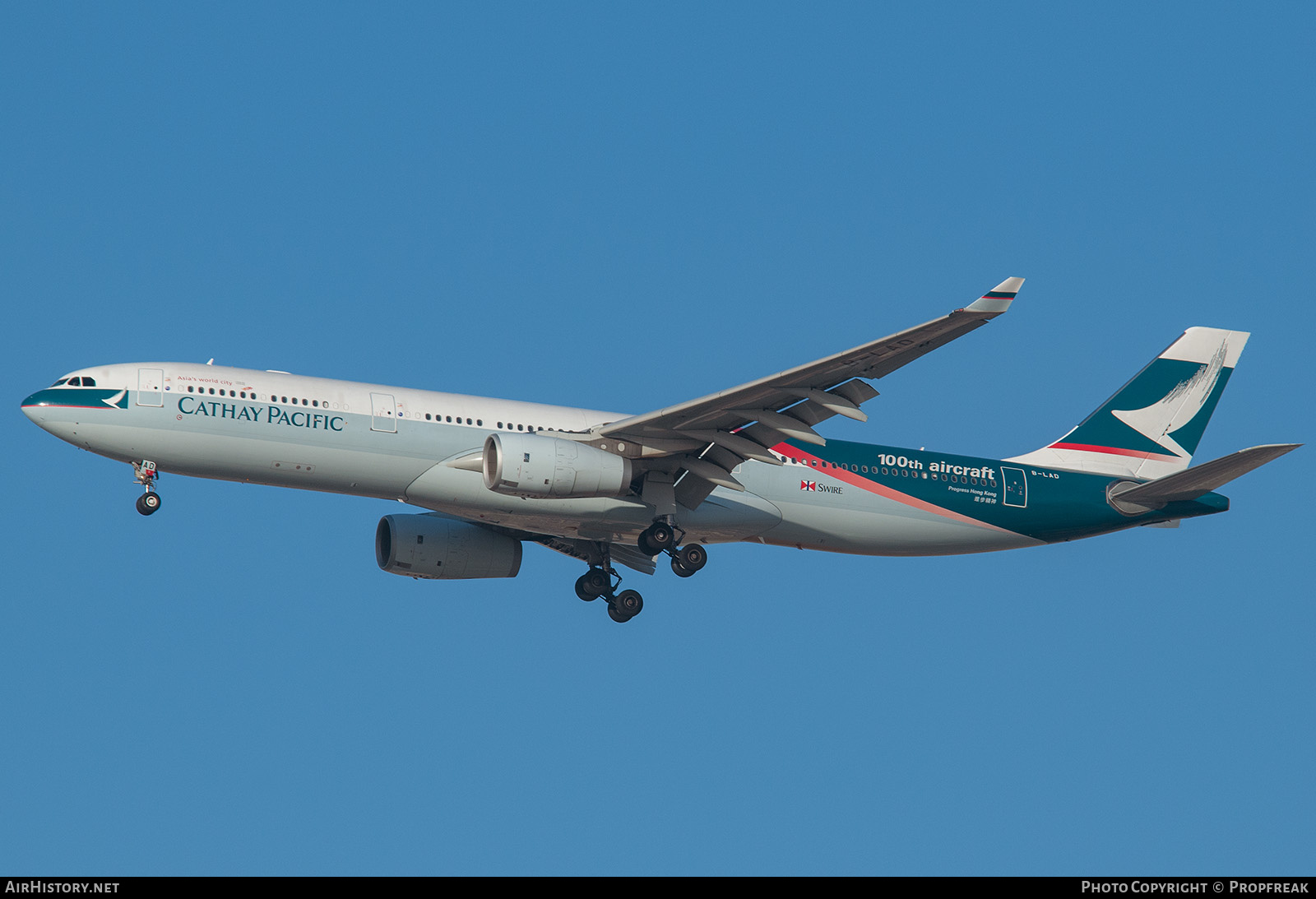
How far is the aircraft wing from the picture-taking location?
3056cm

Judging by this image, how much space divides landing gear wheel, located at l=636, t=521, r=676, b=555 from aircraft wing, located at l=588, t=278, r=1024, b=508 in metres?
0.94

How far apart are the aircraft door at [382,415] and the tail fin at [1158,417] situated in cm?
1734

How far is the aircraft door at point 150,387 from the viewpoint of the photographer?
3456cm

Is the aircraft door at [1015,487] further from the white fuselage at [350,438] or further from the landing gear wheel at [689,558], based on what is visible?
the landing gear wheel at [689,558]

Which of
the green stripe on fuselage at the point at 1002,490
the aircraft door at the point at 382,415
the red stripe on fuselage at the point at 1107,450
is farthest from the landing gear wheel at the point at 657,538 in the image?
the red stripe on fuselage at the point at 1107,450

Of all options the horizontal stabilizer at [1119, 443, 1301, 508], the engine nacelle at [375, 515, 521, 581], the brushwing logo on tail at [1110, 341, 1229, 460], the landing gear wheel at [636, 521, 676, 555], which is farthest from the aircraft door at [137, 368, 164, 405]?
the brushwing logo on tail at [1110, 341, 1229, 460]

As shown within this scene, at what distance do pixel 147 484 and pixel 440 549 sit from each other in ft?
28.1

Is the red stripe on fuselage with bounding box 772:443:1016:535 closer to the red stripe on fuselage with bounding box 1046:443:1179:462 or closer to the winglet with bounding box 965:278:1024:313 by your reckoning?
the red stripe on fuselage with bounding box 1046:443:1179:462

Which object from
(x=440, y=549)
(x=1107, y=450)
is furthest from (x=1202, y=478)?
(x=440, y=549)

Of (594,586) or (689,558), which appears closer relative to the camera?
(689,558)

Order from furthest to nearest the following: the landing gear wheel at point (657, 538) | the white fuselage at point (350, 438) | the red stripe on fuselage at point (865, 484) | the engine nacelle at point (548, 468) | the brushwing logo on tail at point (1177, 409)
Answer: the brushwing logo on tail at point (1177, 409) → the red stripe on fuselage at point (865, 484) → the landing gear wheel at point (657, 538) → the white fuselage at point (350, 438) → the engine nacelle at point (548, 468)

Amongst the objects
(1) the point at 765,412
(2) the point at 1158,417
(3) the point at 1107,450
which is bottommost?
(1) the point at 765,412

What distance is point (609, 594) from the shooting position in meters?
41.7

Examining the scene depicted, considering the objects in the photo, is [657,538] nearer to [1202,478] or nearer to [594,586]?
[594,586]
